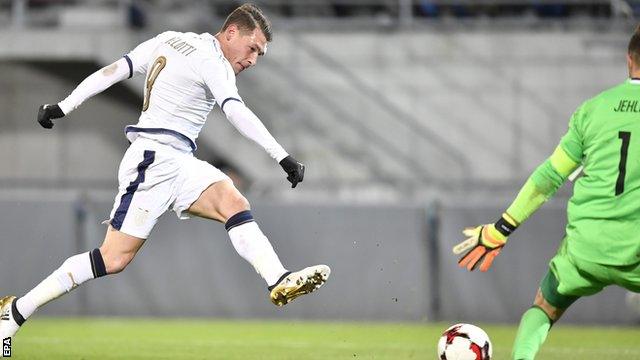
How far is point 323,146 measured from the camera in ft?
61.1

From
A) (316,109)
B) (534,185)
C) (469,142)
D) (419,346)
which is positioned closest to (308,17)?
(316,109)

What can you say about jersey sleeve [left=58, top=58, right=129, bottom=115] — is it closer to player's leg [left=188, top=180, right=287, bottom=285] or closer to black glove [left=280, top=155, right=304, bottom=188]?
player's leg [left=188, top=180, right=287, bottom=285]

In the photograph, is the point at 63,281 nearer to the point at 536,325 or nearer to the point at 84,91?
the point at 84,91

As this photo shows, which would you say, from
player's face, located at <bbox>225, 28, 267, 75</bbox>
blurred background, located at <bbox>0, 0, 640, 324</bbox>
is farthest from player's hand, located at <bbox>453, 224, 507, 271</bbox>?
blurred background, located at <bbox>0, 0, 640, 324</bbox>

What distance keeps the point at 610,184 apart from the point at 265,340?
5594mm

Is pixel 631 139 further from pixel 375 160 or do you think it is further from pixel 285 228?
pixel 375 160

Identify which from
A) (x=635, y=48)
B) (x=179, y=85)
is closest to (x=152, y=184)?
(x=179, y=85)

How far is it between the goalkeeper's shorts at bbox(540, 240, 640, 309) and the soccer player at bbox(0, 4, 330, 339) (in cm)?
176

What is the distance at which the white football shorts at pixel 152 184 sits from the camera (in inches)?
322

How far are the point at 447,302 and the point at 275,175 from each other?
4589 mm

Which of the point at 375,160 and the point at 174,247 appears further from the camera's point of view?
the point at 375,160

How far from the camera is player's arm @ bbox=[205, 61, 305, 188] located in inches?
305

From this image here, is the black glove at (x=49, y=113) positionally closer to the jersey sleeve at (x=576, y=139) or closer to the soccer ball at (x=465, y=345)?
the soccer ball at (x=465, y=345)

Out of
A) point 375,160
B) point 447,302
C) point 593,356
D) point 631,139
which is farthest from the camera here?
point 375,160
